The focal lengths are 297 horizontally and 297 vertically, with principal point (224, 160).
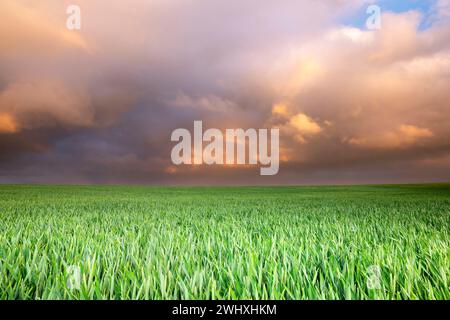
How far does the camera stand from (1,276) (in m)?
2.37

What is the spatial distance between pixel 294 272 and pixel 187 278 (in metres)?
0.88

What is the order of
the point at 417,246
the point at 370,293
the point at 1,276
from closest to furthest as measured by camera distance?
the point at 370,293
the point at 1,276
the point at 417,246
